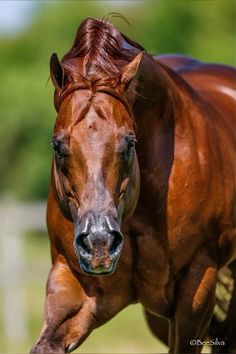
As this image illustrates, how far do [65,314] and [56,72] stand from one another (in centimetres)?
118

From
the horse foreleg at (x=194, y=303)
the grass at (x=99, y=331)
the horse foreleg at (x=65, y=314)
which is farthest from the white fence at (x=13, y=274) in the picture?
the horse foreleg at (x=65, y=314)

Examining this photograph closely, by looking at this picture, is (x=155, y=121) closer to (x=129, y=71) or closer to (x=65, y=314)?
(x=129, y=71)

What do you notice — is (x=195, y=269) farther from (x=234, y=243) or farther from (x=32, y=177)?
(x=32, y=177)

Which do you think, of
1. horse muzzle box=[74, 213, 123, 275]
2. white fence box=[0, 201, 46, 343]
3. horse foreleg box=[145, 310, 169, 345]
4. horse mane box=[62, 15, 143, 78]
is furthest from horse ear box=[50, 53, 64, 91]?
white fence box=[0, 201, 46, 343]

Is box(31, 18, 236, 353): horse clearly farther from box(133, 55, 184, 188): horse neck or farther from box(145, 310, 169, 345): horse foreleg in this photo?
box(145, 310, 169, 345): horse foreleg

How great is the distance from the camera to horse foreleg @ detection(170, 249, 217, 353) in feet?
16.3

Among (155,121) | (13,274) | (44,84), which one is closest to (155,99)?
(155,121)

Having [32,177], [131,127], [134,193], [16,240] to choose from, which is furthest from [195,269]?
[32,177]

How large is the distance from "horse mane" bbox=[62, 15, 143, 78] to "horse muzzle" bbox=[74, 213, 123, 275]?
0.72m

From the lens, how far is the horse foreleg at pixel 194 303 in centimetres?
497

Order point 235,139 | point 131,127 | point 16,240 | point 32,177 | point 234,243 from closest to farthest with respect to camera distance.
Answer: point 131,127, point 234,243, point 235,139, point 16,240, point 32,177

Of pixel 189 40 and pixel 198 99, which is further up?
pixel 198 99

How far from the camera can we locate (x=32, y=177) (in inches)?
1201

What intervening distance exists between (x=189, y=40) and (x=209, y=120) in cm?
2710
